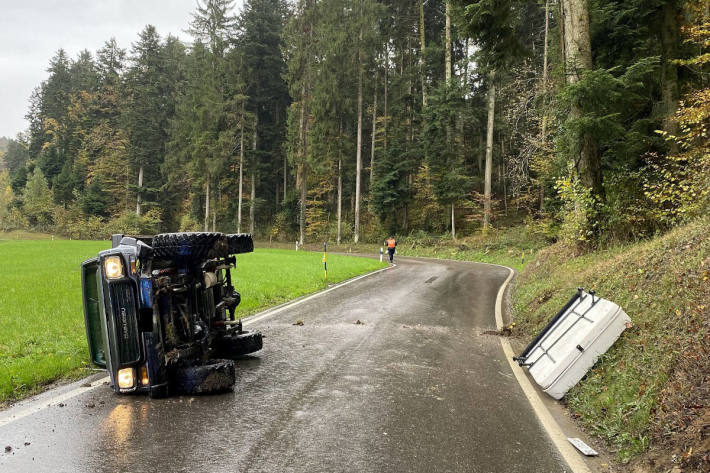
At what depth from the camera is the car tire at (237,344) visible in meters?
5.88

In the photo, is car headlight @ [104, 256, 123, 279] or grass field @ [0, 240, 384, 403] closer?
car headlight @ [104, 256, 123, 279]

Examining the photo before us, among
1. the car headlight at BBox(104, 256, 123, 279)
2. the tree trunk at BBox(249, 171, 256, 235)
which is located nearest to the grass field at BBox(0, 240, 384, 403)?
the car headlight at BBox(104, 256, 123, 279)

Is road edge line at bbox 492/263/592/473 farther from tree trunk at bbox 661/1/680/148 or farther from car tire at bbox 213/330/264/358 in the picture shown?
tree trunk at bbox 661/1/680/148

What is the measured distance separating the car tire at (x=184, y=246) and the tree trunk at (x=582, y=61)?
9337mm

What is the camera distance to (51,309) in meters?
9.56

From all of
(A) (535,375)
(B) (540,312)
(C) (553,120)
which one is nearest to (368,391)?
→ (A) (535,375)

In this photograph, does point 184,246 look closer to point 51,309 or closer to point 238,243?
point 238,243

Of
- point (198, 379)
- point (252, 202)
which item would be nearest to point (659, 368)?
point (198, 379)

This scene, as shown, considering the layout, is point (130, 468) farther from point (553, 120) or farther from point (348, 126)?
point (348, 126)

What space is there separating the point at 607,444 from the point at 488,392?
4.48 ft

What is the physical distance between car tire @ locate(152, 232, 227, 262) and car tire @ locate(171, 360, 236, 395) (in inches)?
45.5

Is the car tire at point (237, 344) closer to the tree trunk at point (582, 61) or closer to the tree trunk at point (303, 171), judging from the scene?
the tree trunk at point (582, 61)

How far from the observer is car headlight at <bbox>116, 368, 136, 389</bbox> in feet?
13.6

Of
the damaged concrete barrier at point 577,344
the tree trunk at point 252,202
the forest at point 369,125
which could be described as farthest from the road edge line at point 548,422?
the tree trunk at point 252,202
